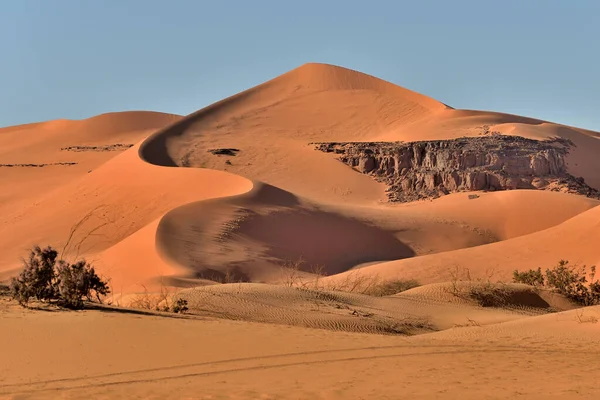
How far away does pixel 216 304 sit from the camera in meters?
14.5

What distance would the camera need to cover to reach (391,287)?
71.1ft

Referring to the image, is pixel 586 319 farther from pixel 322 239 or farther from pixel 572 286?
pixel 322 239

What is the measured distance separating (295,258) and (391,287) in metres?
6.68

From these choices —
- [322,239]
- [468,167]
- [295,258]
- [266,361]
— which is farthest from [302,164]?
[266,361]

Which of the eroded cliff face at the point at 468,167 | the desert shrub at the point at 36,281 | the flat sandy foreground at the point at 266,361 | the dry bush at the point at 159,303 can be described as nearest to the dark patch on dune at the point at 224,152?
the eroded cliff face at the point at 468,167

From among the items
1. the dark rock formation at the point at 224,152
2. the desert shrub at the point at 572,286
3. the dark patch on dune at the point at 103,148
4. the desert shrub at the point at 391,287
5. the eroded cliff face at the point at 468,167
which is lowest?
the desert shrub at the point at 391,287

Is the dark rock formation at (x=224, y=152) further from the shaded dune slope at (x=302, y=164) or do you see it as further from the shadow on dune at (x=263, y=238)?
the shadow on dune at (x=263, y=238)

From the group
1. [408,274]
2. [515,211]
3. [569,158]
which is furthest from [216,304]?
[569,158]

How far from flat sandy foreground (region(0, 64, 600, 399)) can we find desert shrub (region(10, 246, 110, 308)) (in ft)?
1.28

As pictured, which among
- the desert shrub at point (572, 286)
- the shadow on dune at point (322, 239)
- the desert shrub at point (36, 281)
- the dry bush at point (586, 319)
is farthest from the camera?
the shadow on dune at point (322, 239)

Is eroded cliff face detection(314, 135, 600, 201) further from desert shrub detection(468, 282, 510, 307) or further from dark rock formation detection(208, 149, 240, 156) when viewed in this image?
desert shrub detection(468, 282, 510, 307)

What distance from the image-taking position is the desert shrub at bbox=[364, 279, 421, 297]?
20.9 m

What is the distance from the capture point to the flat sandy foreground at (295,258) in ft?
27.4

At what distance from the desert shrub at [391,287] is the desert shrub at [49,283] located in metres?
9.49
